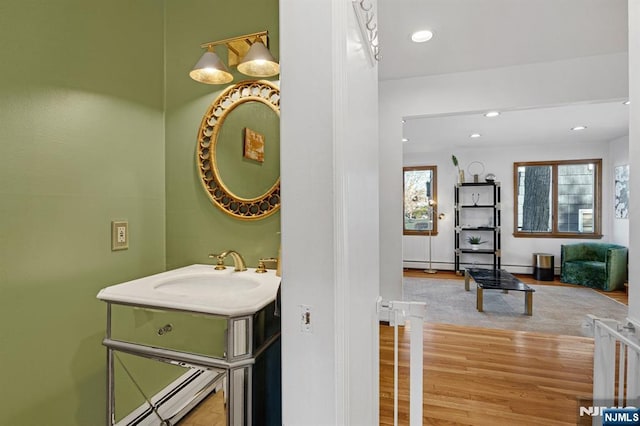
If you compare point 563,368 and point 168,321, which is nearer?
point 168,321

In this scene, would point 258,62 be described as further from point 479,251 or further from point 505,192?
point 505,192

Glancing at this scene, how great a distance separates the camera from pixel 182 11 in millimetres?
1804

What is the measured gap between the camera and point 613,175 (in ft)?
18.7

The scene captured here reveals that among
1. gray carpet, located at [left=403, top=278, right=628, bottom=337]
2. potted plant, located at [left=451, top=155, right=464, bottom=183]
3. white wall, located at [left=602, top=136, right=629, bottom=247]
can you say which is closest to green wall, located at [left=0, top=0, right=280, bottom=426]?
gray carpet, located at [left=403, top=278, right=628, bottom=337]

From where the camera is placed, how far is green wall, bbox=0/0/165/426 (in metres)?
1.19

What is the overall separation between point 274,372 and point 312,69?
1.31 m

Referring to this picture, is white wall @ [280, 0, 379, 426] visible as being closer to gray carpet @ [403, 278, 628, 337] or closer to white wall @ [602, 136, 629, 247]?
gray carpet @ [403, 278, 628, 337]

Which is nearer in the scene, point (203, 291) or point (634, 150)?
point (634, 150)

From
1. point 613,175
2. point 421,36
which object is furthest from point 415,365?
point 613,175

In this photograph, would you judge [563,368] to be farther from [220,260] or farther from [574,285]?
[574,285]

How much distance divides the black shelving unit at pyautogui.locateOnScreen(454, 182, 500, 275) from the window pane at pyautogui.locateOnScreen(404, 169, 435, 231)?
1.86 ft

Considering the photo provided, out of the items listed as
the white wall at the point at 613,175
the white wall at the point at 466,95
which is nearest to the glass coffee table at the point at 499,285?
the white wall at the point at 466,95

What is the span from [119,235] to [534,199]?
716cm

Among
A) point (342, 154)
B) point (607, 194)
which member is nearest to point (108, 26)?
point (342, 154)
